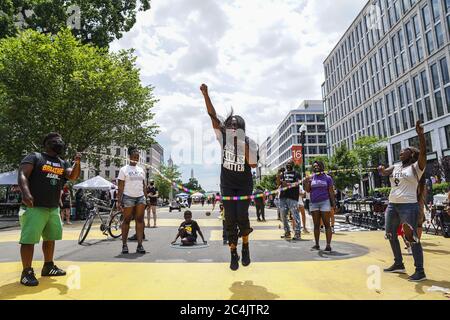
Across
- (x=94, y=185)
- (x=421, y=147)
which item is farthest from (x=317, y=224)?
(x=94, y=185)

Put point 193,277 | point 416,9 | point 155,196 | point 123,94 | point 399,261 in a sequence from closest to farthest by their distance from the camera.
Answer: point 193,277 → point 399,261 → point 155,196 → point 123,94 → point 416,9

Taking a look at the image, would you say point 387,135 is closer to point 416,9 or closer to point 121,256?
point 416,9

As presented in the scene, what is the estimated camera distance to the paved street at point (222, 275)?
3.33 meters

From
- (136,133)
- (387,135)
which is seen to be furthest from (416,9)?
(136,133)

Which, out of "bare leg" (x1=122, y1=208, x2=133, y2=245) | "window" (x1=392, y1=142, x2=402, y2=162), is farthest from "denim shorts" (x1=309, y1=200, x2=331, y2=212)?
"window" (x1=392, y1=142, x2=402, y2=162)

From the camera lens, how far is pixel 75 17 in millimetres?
24453

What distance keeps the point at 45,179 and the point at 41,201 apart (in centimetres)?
30

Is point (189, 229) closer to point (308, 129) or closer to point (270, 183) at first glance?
point (270, 183)

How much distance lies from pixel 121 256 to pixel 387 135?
4800 centimetres

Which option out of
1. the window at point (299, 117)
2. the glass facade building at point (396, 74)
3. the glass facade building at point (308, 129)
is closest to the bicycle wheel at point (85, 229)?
the glass facade building at point (396, 74)

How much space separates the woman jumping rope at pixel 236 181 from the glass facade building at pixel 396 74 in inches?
1454

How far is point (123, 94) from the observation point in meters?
21.3

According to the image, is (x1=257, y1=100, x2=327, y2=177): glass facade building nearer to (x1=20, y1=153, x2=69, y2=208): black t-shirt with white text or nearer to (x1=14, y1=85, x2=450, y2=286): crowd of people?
(x1=14, y1=85, x2=450, y2=286): crowd of people

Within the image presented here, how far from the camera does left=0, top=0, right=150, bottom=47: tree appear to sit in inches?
861
